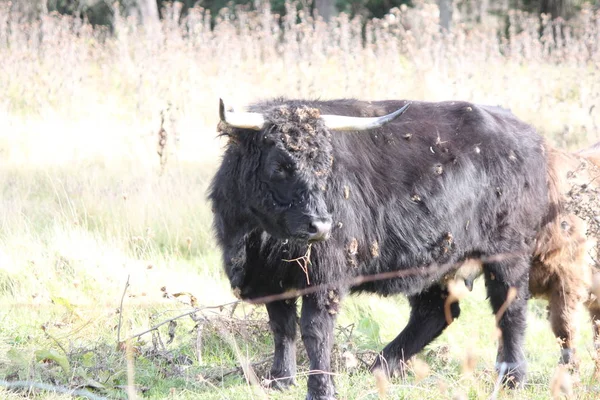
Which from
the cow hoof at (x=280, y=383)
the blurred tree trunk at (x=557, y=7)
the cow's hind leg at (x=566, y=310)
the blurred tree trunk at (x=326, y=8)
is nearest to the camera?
the cow hoof at (x=280, y=383)

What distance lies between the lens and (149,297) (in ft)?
21.5

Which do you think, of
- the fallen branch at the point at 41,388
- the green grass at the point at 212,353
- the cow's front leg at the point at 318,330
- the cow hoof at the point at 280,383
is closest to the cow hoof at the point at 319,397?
the cow's front leg at the point at 318,330

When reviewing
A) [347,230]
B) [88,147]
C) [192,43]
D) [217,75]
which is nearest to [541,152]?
[347,230]

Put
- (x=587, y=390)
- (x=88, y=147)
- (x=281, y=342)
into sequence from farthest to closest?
(x=88, y=147) < (x=281, y=342) < (x=587, y=390)

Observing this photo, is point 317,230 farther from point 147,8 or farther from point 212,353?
point 147,8

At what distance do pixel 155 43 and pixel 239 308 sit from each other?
22.3 feet

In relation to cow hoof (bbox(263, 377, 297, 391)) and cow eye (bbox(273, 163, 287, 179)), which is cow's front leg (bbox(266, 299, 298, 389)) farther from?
cow eye (bbox(273, 163, 287, 179))

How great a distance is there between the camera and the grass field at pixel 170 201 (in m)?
5.24

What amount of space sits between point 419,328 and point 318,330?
1.38 m

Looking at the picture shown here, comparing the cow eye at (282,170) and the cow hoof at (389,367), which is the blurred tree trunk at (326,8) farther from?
the cow eye at (282,170)

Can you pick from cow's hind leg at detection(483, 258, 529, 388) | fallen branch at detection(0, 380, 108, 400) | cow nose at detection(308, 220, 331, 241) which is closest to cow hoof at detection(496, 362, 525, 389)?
cow's hind leg at detection(483, 258, 529, 388)

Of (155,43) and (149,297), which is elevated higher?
(155,43)

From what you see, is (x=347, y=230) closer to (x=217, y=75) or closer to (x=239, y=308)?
(x=239, y=308)

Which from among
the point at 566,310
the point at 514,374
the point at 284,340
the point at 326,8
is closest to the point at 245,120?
the point at 284,340
